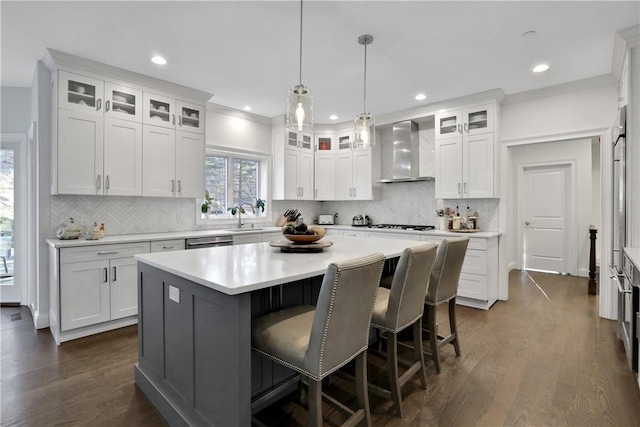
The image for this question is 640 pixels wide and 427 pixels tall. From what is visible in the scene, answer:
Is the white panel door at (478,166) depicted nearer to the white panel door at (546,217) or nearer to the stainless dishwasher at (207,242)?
the white panel door at (546,217)

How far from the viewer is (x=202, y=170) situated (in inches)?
168

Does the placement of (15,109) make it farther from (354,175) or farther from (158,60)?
(354,175)

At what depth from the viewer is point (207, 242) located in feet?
13.1

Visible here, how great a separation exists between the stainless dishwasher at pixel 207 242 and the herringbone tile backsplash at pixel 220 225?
2.14ft

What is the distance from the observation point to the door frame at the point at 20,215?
4.02 metres

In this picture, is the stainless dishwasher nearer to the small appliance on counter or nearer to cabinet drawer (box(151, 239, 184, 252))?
cabinet drawer (box(151, 239, 184, 252))

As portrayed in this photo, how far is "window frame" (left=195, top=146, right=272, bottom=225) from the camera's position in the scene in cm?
475

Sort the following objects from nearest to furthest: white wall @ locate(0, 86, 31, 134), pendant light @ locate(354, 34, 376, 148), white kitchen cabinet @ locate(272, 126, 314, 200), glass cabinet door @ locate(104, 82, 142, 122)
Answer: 1. pendant light @ locate(354, 34, 376, 148)
2. glass cabinet door @ locate(104, 82, 142, 122)
3. white wall @ locate(0, 86, 31, 134)
4. white kitchen cabinet @ locate(272, 126, 314, 200)

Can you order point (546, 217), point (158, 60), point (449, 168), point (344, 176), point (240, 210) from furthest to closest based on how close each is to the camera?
point (546, 217) → point (344, 176) → point (240, 210) → point (449, 168) → point (158, 60)

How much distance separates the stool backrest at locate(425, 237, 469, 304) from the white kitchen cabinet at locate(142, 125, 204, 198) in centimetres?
315

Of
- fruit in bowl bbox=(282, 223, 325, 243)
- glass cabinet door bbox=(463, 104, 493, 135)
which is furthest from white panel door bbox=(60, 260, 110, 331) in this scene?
glass cabinet door bbox=(463, 104, 493, 135)

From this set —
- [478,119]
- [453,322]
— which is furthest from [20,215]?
[478,119]

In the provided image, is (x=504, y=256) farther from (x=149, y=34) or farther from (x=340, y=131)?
(x=149, y=34)

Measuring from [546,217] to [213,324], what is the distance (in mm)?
6429
